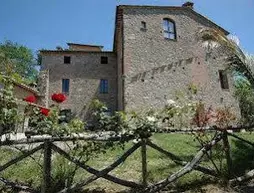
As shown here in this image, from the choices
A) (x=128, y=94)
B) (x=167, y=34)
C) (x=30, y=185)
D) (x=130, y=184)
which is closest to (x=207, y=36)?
(x=130, y=184)

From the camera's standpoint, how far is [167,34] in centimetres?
2483

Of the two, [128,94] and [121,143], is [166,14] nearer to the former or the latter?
[128,94]

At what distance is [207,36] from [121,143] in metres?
5.86

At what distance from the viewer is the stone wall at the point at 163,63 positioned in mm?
22453

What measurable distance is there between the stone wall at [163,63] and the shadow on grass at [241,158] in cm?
1127

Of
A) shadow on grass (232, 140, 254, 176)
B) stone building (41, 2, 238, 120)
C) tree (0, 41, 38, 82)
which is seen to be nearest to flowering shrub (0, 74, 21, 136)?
shadow on grass (232, 140, 254, 176)

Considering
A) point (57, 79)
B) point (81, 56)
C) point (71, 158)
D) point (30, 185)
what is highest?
point (81, 56)

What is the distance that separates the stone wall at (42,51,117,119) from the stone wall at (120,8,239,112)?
4584 mm

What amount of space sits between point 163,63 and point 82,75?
7.41 metres

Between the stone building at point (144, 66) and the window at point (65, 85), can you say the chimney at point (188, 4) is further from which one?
the window at point (65, 85)

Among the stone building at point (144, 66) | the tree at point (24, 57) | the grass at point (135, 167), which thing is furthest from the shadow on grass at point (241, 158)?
the tree at point (24, 57)

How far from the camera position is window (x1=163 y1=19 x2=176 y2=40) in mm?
24795

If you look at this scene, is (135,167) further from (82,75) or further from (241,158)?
(82,75)

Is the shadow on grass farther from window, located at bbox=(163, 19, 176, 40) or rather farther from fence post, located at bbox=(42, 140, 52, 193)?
window, located at bbox=(163, 19, 176, 40)
